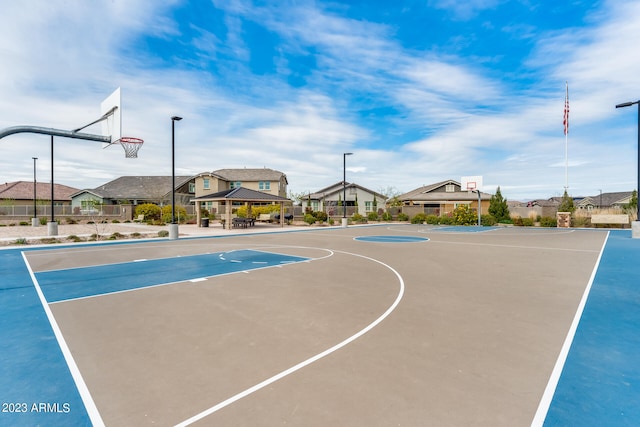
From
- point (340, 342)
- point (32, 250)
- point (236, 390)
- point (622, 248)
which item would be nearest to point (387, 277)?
point (340, 342)

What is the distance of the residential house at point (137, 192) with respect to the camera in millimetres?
46594

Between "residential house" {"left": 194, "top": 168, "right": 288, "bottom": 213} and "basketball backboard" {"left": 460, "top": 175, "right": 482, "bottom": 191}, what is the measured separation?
1085 inches

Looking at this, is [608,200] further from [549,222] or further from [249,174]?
[249,174]

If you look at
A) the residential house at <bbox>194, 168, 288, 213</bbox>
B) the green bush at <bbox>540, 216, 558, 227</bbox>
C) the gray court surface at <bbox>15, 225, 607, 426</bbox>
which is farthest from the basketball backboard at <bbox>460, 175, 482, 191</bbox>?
the gray court surface at <bbox>15, 225, 607, 426</bbox>

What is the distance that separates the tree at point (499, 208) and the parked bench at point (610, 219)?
781 centimetres

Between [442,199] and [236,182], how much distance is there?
1289 inches

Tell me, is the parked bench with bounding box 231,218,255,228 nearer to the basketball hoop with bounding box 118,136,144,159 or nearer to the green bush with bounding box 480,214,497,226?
the basketball hoop with bounding box 118,136,144,159

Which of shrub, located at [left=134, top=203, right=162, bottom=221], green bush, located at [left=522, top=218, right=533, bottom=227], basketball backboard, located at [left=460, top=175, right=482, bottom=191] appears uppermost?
basketball backboard, located at [left=460, top=175, right=482, bottom=191]

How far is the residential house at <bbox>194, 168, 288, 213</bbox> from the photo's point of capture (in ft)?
165

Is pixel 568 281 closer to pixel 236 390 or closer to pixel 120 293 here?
pixel 236 390

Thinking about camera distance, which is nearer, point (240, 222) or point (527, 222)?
point (240, 222)

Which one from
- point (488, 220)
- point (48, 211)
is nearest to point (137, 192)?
point (48, 211)

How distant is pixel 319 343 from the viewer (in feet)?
15.8

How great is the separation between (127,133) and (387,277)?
973 cm
